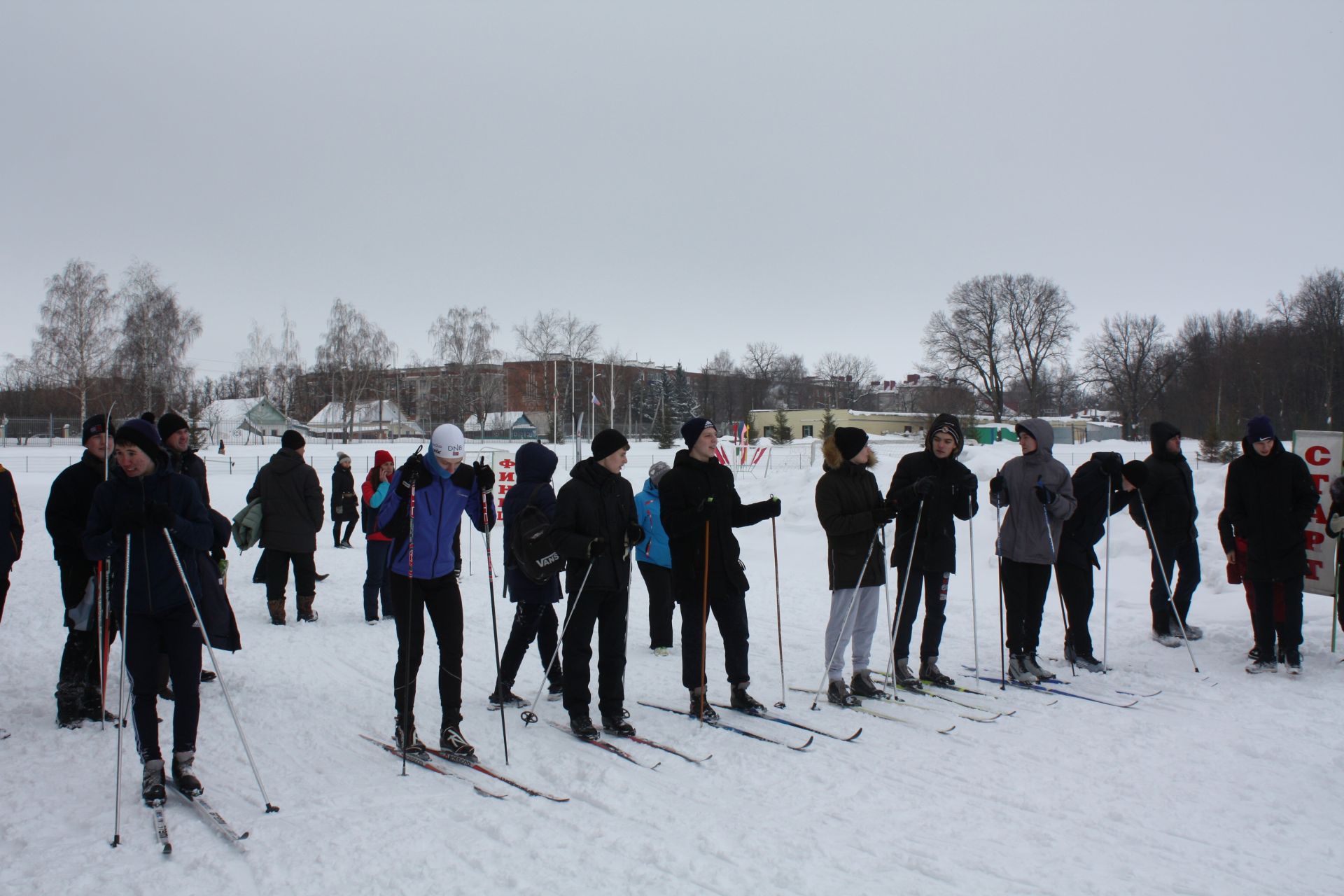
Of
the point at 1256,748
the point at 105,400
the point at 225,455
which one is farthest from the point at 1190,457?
the point at 105,400

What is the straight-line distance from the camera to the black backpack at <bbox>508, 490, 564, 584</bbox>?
4.88 m

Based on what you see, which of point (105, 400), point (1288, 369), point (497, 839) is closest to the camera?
point (497, 839)

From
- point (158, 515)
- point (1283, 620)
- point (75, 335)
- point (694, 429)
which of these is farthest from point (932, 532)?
point (75, 335)

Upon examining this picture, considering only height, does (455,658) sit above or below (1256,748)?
above

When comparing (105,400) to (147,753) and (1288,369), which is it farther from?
(1288,369)

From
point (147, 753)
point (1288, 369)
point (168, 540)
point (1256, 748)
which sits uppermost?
point (1288, 369)

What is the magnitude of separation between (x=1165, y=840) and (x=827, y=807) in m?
1.39

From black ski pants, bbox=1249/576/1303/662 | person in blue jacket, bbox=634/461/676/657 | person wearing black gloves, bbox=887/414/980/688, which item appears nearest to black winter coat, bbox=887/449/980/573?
person wearing black gloves, bbox=887/414/980/688

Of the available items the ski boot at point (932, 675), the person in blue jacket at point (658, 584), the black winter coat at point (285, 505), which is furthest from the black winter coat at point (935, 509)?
the black winter coat at point (285, 505)

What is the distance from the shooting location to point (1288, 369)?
46875 mm

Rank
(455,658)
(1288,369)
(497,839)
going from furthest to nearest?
(1288,369) < (455,658) < (497,839)

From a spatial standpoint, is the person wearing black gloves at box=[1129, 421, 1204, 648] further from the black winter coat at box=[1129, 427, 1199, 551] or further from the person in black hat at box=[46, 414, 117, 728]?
the person in black hat at box=[46, 414, 117, 728]

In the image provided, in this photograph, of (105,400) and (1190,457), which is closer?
(1190,457)

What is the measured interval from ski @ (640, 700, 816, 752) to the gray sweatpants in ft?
2.68
